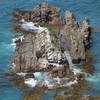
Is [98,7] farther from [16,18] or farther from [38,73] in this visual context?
[38,73]

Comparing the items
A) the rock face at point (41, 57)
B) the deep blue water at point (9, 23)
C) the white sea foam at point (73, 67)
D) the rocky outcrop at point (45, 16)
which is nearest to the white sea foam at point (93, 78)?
the deep blue water at point (9, 23)

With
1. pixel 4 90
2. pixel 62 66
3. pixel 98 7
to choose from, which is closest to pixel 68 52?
pixel 62 66

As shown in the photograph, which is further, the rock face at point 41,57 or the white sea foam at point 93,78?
the rock face at point 41,57

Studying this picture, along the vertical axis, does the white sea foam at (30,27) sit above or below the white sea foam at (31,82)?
above

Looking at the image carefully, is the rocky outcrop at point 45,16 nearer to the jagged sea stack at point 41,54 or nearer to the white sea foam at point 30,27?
the white sea foam at point 30,27

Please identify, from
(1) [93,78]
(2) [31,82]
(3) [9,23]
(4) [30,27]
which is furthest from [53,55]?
(3) [9,23]

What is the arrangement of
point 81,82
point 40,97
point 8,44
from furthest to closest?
point 8,44 < point 81,82 < point 40,97

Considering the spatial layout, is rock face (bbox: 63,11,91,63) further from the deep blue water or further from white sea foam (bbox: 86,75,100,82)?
white sea foam (bbox: 86,75,100,82)
